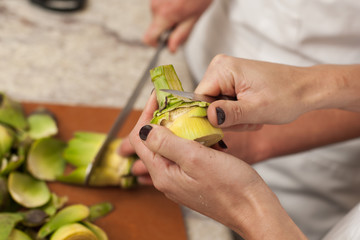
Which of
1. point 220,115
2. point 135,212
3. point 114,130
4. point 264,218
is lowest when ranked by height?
point 135,212

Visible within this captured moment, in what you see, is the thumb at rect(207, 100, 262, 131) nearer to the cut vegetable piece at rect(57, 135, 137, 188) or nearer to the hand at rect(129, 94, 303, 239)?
the hand at rect(129, 94, 303, 239)

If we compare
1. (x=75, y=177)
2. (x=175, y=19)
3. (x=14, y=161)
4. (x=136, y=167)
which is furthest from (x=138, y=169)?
(x=175, y=19)

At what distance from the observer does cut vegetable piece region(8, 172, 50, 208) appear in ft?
2.39

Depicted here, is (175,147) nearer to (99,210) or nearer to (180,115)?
(180,115)

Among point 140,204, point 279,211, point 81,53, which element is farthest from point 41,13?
point 279,211

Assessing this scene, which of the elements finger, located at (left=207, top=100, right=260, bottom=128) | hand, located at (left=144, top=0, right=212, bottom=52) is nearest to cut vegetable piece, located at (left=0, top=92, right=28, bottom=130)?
hand, located at (left=144, top=0, right=212, bottom=52)

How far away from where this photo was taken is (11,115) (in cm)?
85

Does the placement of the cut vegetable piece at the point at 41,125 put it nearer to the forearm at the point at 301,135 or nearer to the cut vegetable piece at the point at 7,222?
Answer: the cut vegetable piece at the point at 7,222

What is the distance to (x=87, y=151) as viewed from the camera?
853mm

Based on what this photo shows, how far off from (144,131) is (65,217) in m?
0.27

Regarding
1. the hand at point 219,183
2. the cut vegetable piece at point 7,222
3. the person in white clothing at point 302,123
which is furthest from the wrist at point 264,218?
the cut vegetable piece at point 7,222

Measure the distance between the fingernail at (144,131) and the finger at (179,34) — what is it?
536 mm

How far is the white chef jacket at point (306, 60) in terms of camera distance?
0.88 m

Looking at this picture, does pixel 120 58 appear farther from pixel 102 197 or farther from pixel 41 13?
pixel 102 197
